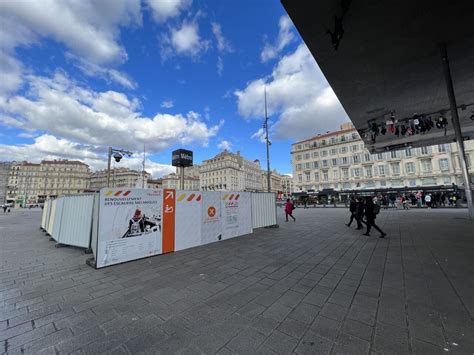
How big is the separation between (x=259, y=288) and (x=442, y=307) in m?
2.69

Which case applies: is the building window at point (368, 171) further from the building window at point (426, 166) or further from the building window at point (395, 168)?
the building window at point (426, 166)

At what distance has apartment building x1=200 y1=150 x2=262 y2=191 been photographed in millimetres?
87688

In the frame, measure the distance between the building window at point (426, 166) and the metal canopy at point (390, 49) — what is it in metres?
40.4

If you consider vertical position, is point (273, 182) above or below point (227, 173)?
below

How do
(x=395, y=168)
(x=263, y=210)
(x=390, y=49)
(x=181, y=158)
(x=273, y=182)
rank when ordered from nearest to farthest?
(x=390, y=49)
(x=263, y=210)
(x=181, y=158)
(x=395, y=168)
(x=273, y=182)

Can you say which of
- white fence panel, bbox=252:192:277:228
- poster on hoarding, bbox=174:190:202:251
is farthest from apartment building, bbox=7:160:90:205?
poster on hoarding, bbox=174:190:202:251

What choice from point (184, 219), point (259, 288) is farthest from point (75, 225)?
point (259, 288)

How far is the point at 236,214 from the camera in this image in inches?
364

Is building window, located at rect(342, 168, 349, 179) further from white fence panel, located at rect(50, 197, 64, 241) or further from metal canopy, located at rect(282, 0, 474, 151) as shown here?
white fence panel, located at rect(50, 197, 64, 241)

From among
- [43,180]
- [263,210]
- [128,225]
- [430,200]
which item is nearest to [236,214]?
[263,210]

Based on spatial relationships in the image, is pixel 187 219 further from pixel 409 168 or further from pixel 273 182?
pixel 273 182

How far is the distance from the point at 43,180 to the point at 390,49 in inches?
4893

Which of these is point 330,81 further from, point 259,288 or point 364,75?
point 259,288

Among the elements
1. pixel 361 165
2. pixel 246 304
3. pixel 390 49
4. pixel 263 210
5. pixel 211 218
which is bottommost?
pixel 246 304
